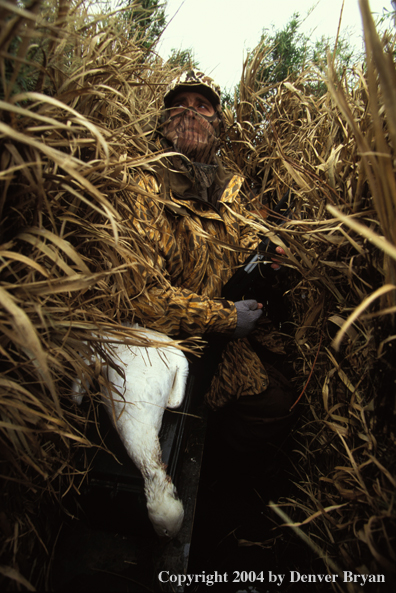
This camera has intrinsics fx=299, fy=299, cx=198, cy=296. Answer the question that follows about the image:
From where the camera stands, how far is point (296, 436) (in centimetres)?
151

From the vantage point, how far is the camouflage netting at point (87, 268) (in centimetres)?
51

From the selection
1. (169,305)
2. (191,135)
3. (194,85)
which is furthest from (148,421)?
(194,85)

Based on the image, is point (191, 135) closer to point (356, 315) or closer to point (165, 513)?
point (356, 315)

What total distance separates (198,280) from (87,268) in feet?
2.94

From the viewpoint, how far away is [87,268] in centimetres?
55

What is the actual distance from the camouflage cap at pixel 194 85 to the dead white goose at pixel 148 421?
138 cm

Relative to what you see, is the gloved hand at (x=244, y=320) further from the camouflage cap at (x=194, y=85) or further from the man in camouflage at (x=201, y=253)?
the camouflage cap at (x=194, y=85)

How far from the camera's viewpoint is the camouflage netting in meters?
0.51

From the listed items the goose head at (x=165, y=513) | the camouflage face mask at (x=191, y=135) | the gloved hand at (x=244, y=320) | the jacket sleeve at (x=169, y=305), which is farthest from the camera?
the camouflage face mask at (x=191, y=135)

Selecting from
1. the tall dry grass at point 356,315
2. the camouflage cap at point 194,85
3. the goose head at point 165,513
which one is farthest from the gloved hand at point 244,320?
the camouflage cap at point 194,85

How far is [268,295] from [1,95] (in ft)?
4.98

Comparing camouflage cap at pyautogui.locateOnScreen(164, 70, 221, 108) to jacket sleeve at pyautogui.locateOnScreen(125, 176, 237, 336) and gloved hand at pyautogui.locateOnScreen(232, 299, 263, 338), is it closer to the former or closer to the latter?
jacket sleeve at pyautogui.locateOnScreen(125, 176, 237, 336)

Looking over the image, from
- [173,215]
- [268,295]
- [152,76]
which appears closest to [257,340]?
[268,295]

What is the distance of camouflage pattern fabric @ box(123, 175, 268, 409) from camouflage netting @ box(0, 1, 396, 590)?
29cm
